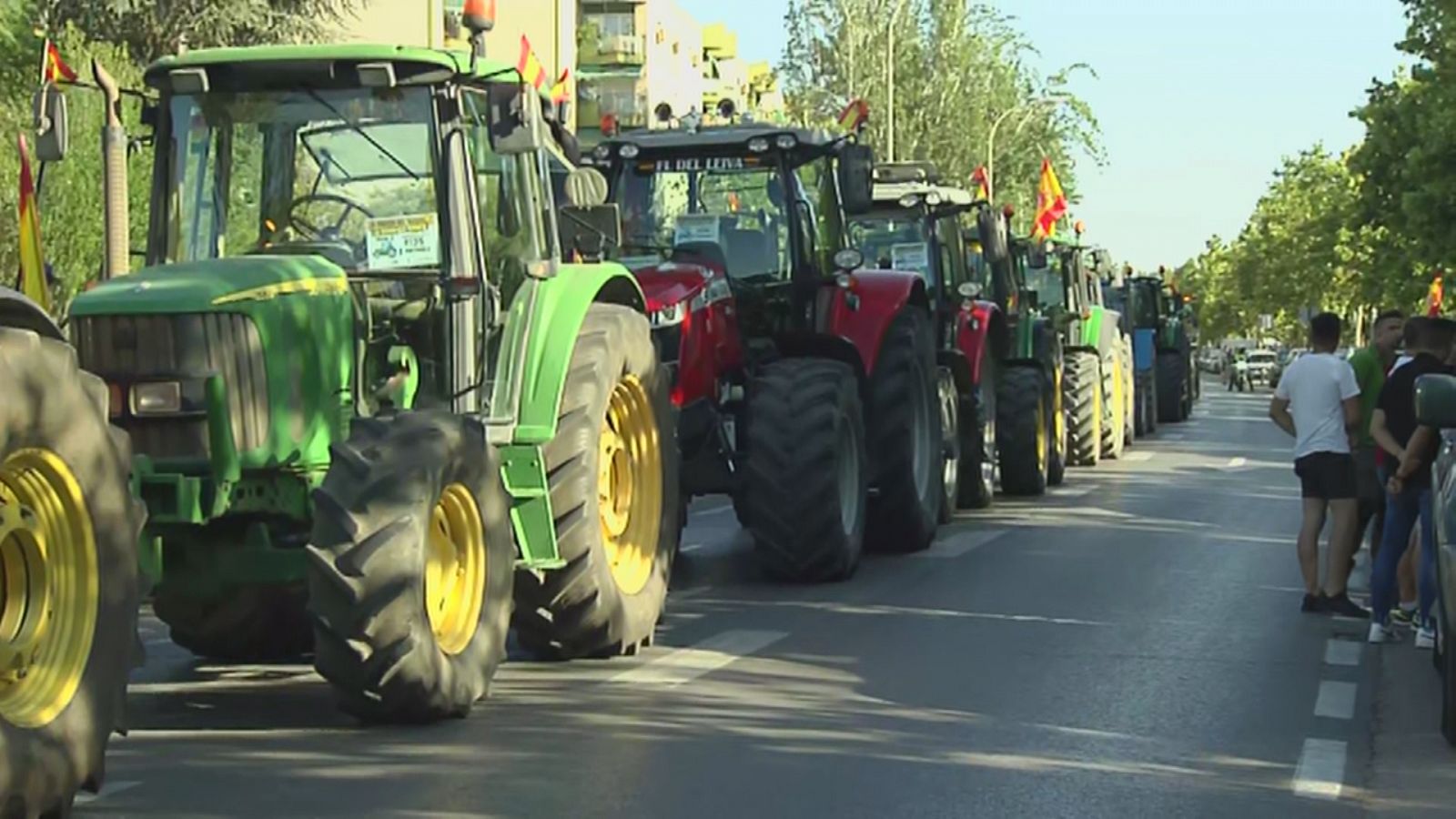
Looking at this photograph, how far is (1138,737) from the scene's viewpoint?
9.91 meters

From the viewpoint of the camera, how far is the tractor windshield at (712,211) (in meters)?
16.2

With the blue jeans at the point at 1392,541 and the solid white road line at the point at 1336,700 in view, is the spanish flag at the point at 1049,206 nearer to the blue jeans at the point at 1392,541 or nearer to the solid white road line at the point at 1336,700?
the blue jeans at the point at 1392,541

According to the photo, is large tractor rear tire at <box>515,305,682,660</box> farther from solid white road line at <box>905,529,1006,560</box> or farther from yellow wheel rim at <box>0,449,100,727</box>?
solid white road line at <box>905,529,1006,560</box>

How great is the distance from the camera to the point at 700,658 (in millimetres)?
12055

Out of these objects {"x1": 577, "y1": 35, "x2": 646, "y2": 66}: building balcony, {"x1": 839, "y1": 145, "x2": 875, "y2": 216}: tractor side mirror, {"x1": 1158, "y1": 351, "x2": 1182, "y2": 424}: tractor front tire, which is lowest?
{"x1": 1158, "y1": 351, "x2": 1182, "y2": 424}: tractor front tire

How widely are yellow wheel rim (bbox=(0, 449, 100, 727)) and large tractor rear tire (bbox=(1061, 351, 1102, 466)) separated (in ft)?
71.8

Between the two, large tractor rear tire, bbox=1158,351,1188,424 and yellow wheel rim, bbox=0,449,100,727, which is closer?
yellow wheel rim, bbox=0,449,100,727

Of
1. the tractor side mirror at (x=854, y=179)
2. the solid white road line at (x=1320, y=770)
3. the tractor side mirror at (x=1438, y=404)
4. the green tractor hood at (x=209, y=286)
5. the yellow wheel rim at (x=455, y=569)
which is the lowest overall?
the solid white road line at (x=1320, y=770)

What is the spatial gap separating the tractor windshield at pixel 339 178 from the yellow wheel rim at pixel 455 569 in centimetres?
111

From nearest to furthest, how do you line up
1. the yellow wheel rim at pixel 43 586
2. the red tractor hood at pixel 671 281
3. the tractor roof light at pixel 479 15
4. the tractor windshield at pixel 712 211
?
1. the yellow wheel rim at pixel 43 586
2. the tractor roof light at pixel 479 15
3. the red tractor hood at pixel 671 281
4. the tractor windshield at pixel 712 211

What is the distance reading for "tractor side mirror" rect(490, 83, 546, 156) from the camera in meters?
10.4

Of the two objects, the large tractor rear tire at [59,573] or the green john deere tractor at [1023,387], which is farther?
the green john deere tractor at [1023,387]

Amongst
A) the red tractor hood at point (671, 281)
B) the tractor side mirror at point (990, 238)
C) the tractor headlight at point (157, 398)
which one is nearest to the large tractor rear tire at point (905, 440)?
the red tractor hood at point (671, 281)

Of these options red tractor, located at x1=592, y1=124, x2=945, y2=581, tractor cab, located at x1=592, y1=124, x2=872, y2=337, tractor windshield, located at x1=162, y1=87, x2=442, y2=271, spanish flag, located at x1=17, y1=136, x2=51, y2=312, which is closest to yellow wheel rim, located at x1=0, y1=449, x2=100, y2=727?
tractor windshield, located at x1=162, y1=87, x2=442, y2=271
